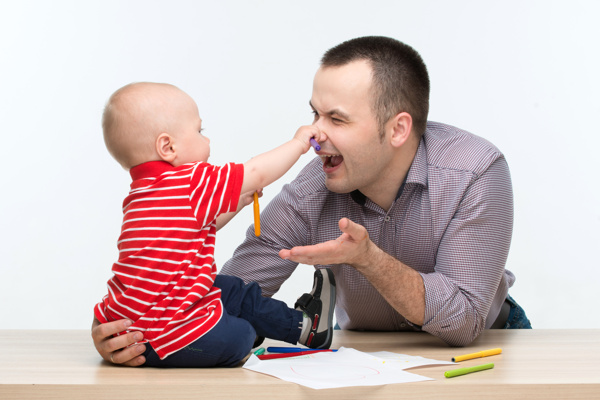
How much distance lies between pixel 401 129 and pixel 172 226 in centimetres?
81

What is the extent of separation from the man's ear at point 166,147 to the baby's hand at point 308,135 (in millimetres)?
344

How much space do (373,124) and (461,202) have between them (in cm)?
32

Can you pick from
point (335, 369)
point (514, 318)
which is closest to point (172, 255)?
point (335, 369)

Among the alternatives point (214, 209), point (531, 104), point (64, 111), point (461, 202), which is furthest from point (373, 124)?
point (64, 111)

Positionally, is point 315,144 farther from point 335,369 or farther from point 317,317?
point 335,369

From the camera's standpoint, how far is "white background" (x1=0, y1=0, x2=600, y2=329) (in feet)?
11.4

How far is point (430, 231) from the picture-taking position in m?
2.05

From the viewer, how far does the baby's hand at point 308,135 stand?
1863 mm

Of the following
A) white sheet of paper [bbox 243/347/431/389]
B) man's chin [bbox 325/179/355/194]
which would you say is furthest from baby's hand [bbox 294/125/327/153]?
white sheet of paper [bbox 243/347/431/389]

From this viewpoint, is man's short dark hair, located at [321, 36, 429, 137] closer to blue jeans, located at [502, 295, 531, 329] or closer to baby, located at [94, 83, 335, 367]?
baby, located at [94, 83, 335, 367]

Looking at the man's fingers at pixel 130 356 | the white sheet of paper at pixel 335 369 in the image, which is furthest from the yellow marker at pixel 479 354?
the man's fingers at pixel 130 356

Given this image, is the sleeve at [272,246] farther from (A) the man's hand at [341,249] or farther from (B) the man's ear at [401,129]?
(A) the man's hand at [341,249]

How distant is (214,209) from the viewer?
1596 millimetres

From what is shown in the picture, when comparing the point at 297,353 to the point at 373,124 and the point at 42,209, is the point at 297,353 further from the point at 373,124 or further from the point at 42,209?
the point at 42,209
